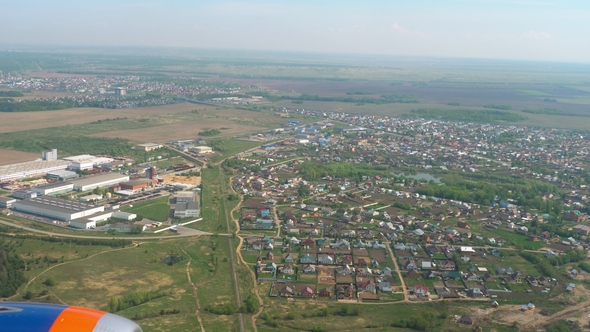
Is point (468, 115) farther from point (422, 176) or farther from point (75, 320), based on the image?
point (75, 320)

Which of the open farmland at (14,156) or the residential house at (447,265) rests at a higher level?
the open farmland at (14,156)

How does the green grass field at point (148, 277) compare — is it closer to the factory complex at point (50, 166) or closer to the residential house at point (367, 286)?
the residential house at point (367, 286)

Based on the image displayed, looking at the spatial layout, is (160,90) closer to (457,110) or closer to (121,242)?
(457,110)

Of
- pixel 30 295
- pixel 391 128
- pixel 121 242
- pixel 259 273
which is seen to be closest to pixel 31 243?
pixel 121 242

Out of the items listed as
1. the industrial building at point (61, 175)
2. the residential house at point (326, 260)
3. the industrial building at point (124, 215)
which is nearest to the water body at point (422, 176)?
the residential house at point (326, 260)

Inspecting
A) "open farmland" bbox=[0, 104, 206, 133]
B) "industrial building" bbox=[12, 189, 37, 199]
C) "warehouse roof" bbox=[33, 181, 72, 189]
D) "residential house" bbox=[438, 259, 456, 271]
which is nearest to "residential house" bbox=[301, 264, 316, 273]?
"residential house" bbox=[438, 259, 456, 271]

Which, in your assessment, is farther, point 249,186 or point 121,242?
point 249,186
